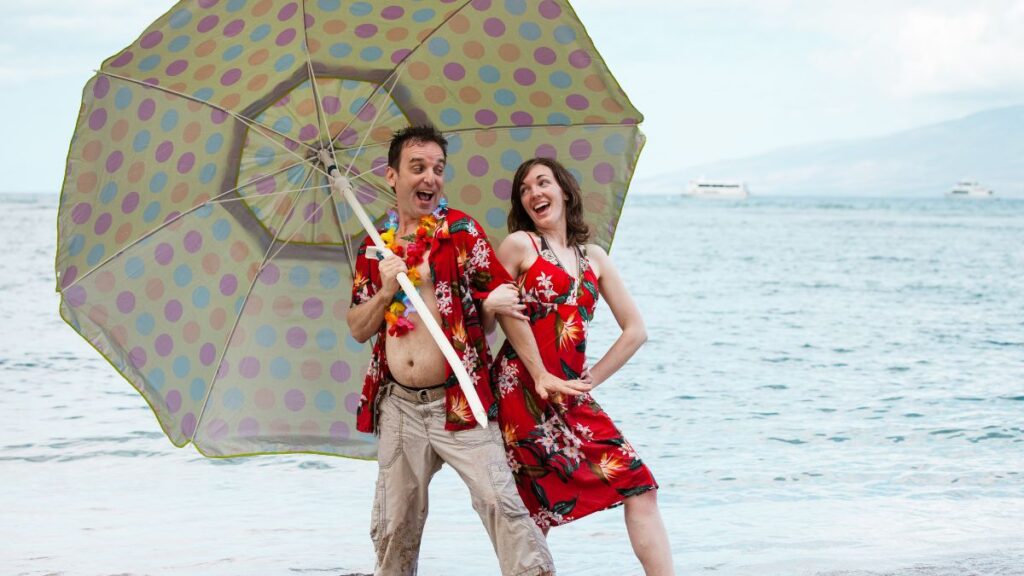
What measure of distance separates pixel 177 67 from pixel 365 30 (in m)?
0.64

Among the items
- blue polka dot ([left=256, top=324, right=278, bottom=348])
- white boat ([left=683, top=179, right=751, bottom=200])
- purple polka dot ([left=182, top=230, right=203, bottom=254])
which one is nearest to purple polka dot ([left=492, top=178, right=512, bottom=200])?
blue polka dot ([left=256, top=324, right=278, bottom=348])

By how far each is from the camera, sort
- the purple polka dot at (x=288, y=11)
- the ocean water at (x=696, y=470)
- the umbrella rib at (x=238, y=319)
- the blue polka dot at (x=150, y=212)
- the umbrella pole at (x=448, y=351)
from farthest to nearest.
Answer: the ocean water at (x=696, y=470)
the umbrella rib at (x=238, y=319)
the blue polka dot at (x=150, y=212)
the purple polka dot at (x=288, y=11)
the umbrella pole at (x=448, y=351)

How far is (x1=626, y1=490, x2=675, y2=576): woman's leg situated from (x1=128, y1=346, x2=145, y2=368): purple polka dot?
174 centimetres

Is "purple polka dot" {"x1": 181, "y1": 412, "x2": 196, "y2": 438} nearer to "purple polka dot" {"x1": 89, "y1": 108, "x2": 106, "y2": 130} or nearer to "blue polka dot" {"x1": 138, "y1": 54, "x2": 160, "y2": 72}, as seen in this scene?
"purple polka dot" {"x1": 89, "y1": 108, "x2": 106, "y2": 130}

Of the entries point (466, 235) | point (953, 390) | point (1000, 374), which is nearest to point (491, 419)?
point (466, 235)

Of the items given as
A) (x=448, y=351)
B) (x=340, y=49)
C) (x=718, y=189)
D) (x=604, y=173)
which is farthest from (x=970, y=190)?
(x=448, y=351)

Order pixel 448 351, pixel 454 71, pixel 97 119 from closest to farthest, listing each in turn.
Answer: pixel 448 351, pixel 97 119, pixel 454 71

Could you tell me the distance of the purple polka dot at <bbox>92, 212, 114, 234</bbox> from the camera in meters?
3.85

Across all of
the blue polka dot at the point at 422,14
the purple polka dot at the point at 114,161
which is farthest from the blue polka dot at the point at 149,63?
the blue polka dot at the point at 422,14

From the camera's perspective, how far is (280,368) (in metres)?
4.12

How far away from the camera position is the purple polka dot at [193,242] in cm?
395

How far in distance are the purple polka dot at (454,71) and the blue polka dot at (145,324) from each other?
1.33m

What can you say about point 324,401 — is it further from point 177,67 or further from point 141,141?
point 177,67

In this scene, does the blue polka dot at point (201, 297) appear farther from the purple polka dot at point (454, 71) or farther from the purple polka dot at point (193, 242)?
the purple polka dot at point (454, 71)
